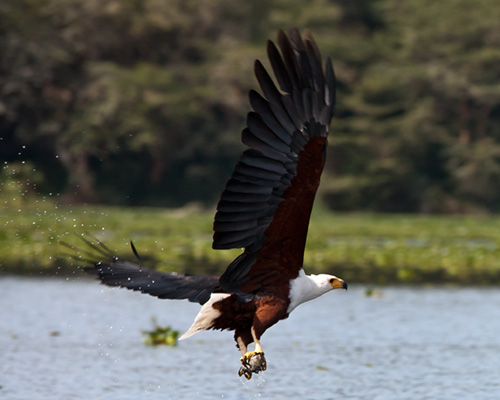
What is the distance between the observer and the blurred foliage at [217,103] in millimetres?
29906

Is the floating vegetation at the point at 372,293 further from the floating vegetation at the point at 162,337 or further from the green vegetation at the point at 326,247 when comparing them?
the floating vegetation at the point at 162,337

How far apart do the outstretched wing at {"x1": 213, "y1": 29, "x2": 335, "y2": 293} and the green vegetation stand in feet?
16.5

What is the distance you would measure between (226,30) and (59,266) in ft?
62.3

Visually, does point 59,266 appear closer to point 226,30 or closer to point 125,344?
point 125,344

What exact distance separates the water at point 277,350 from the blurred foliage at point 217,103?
58.9 ft

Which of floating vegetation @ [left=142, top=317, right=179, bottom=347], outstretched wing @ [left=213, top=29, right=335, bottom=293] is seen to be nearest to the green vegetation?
floating vegetation @ [left=142, top=317, right=179, bottom=347]

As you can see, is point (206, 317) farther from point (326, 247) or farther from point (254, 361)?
point (326, 247)

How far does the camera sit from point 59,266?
48.8 ft

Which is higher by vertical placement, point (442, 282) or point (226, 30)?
point (226, 30)

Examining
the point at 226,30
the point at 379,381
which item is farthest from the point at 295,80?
the point at 226,30

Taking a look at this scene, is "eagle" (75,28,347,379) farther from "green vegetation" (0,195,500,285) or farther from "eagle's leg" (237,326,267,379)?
"green vegetation" (0,195,500,285)

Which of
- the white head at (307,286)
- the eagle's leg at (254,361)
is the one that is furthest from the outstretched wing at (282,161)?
the eagle's leg at (254,361)

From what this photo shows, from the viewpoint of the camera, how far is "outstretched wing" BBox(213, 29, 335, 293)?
5113 millimetres

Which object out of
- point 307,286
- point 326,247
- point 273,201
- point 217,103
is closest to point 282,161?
point 273,201
